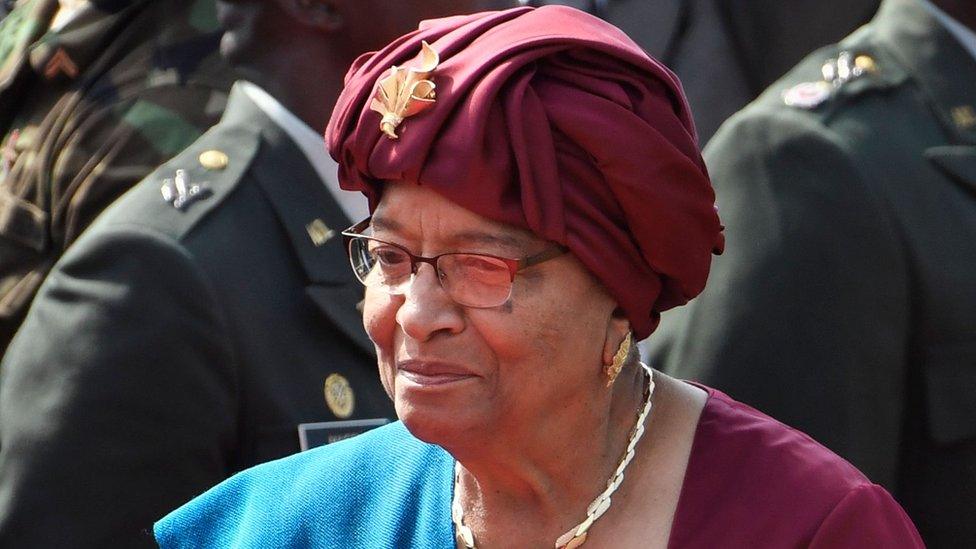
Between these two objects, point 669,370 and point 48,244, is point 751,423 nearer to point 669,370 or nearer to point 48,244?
point 669,370

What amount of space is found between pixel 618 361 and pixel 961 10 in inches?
64.3

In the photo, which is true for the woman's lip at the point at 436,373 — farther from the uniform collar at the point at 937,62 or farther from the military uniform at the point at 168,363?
the uniform collar at the point at 937,62

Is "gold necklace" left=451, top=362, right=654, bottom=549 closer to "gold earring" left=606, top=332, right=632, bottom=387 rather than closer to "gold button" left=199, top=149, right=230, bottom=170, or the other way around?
"gold earring" left=606, top=332, right=632, bottom=387

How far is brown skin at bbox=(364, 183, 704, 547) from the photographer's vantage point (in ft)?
8.91

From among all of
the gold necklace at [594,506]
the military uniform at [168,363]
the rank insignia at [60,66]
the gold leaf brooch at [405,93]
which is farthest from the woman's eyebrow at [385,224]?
the rank insignia at [60,66]

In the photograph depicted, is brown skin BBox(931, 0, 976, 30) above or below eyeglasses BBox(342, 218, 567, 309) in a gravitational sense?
below

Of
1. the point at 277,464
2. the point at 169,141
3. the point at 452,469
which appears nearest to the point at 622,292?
the point at 452,469

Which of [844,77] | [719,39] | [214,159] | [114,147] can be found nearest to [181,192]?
[214,159]

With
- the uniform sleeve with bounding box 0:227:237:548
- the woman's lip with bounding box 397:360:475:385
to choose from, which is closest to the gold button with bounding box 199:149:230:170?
the uniform sleeve with bounding box 0:227:237:548

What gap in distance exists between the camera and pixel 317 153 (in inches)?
162

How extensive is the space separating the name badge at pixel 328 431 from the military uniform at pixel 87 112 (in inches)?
40.4

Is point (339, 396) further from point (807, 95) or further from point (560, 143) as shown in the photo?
point (560, 143)

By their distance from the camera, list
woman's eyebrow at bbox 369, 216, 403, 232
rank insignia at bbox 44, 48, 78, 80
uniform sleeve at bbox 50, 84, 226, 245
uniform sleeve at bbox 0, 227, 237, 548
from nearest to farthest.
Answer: woman's eyebrow at bbox 369, 216, 403, 232
uniform sleeve at bbox 0, 227, 237, 548
uniform sleeve at bbox 50, 84, 226, 245
rank insignia at bbox 44, 48, 78, 80

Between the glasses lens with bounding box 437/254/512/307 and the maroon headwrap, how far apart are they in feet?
0.21
